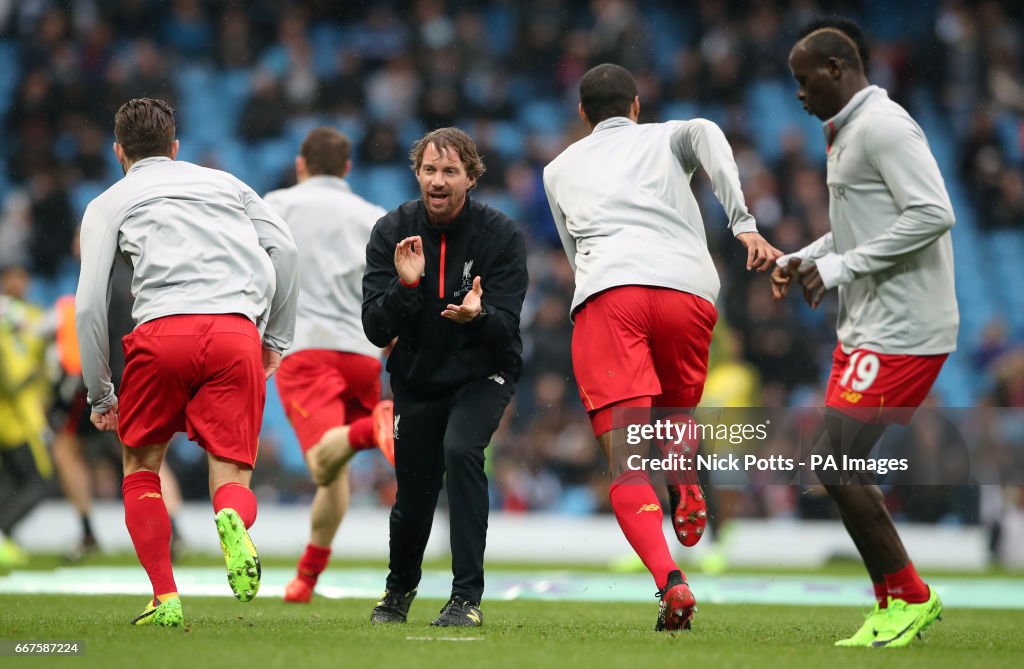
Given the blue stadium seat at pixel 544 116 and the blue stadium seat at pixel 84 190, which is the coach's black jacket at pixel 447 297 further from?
the blue stadium seat at pixel 544 116

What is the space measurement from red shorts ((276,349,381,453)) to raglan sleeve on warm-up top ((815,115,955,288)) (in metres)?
3.43

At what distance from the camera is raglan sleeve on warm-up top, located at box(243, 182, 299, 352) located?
19.2 feet

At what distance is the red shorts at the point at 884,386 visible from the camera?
203 inches

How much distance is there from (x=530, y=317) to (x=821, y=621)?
8.33 m

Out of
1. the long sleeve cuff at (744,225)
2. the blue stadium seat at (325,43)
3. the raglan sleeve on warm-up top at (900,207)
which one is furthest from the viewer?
the blue stadium seat at (325,43)

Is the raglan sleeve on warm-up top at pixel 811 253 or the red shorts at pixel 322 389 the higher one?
the raglan sleeve on warm-up top at pixel 811 253

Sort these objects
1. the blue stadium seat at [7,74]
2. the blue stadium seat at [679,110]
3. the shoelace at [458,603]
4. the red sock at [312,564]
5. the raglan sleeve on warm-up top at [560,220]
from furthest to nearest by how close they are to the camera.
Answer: the blue stadium seat at [7,74]
the blue stadium seat at [679,110]
the red sock at [312,564]
the raglan sleeve on warm-up top at [560,220]
the shoelace at [458,603]

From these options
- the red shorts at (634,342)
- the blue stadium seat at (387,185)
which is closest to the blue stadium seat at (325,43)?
the blue stadium seat at (387,185)

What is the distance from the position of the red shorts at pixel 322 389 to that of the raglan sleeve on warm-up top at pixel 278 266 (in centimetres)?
168

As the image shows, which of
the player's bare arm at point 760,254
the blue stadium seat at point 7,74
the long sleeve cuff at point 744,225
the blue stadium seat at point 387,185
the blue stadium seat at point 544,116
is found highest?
the blue stadium seat at point 7,74

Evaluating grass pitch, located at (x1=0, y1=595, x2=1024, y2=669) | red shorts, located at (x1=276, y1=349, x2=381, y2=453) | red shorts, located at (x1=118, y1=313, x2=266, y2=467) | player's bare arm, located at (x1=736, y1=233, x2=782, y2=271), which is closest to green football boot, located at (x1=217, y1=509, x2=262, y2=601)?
grass pitch, located at (x1=0, y1=595, x2=1024, y2=669)

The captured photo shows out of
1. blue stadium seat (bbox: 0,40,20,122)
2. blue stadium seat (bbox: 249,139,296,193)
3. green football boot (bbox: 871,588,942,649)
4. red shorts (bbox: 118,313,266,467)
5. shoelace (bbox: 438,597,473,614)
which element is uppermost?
blue stadium seat (bbox: 0,40,20,122)

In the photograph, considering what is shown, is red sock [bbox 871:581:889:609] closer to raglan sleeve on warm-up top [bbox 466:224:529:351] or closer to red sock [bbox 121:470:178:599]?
raglan sleeve on warm-up top [bbox 466:224:529:351]

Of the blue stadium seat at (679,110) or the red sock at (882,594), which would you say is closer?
the red sock at (882,594)
